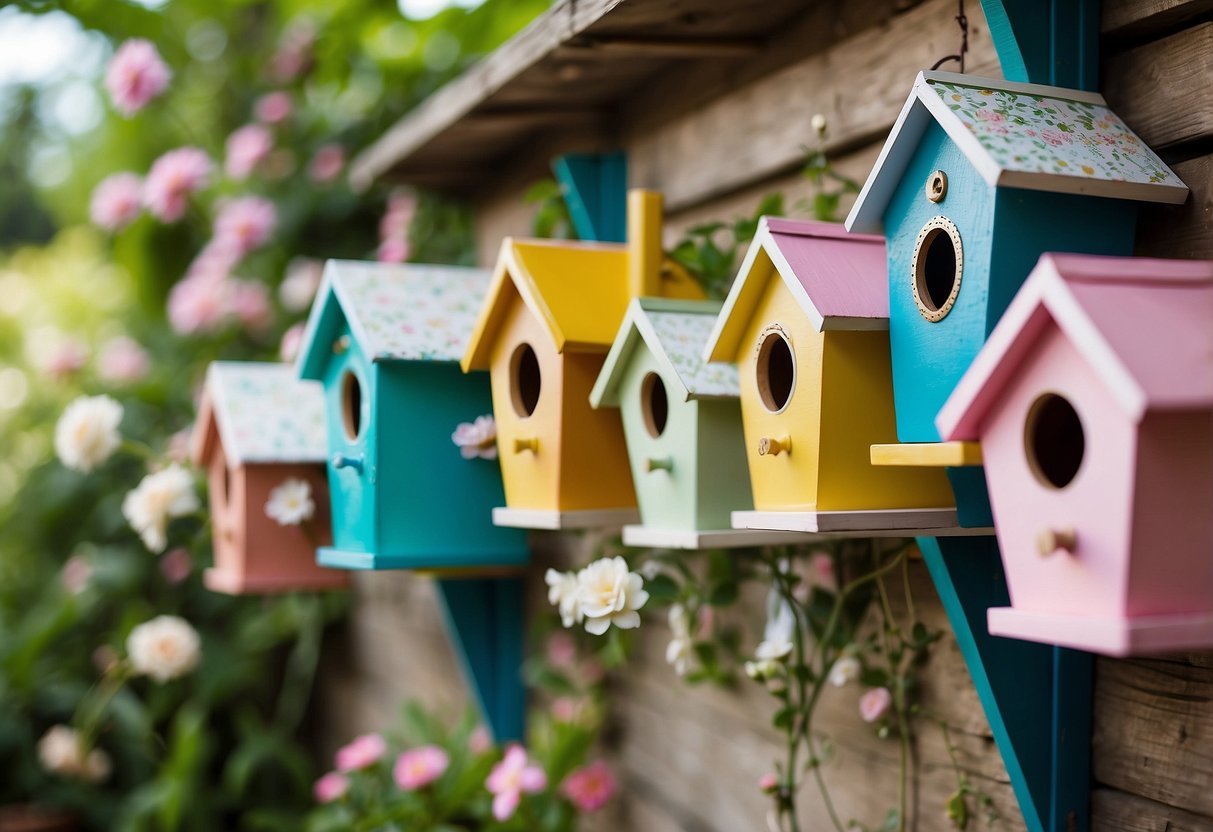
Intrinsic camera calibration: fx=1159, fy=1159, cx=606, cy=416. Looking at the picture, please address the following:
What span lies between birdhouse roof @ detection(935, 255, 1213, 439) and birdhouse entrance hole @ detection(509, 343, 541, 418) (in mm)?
756

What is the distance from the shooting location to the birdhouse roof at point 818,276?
3.37 ft

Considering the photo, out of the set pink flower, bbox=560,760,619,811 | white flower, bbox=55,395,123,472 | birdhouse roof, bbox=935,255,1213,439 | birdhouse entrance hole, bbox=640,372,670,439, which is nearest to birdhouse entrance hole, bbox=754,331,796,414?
birdhouse entrance hole, bbox=640,372,670,439

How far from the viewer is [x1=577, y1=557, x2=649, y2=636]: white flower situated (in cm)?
128

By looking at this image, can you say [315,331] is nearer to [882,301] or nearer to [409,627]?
[882,301]

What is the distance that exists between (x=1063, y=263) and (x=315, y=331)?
3.92 feet

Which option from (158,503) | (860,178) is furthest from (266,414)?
(860,178)

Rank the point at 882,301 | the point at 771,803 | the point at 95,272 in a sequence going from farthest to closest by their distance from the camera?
1. the point at 95,272
2. the point at 771,803
3. the point at 882,301

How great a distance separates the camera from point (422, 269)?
1710 millimetres

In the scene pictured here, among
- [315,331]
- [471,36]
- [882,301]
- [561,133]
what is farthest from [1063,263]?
[471,36]

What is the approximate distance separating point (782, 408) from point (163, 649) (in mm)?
1990

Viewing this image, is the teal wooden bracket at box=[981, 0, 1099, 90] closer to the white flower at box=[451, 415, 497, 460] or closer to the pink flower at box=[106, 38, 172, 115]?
the white flower at box=[451, 415, 497, 460]

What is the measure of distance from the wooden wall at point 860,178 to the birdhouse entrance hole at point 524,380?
0.35 m

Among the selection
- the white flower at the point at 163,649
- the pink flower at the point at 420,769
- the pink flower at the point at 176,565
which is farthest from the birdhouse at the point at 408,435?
the pink flower at the point at 176,565

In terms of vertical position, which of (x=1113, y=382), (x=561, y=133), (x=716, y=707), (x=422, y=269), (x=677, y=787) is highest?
(x=561, y=133)
